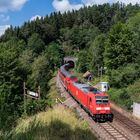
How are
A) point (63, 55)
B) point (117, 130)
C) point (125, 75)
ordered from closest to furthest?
point (117, 130), point (125, 75), point (63, 55)

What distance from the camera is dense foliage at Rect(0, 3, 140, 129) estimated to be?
3918cm

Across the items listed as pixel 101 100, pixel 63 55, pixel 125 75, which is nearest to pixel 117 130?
pixel 101 100

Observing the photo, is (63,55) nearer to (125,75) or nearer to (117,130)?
(125,75)

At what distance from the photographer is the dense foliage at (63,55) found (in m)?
39.2

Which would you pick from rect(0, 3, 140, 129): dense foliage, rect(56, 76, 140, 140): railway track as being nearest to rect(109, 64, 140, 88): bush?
rect(0, 3, 140, 129): dense foliage

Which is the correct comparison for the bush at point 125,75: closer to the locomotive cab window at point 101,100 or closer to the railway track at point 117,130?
the railway track at point 117,130

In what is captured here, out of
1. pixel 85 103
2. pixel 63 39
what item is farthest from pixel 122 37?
pixel 63 39

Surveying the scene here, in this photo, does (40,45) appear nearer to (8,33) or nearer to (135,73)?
(8,33)

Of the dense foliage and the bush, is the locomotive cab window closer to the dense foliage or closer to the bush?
the dense foliage

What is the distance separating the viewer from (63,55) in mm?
147625

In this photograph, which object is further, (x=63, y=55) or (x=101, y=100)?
(x=63, y=55)

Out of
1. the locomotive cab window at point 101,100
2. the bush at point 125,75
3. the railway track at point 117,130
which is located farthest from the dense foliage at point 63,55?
the railway track at point 117,130

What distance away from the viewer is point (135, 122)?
105 ft

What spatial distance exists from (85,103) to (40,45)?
116 meters
